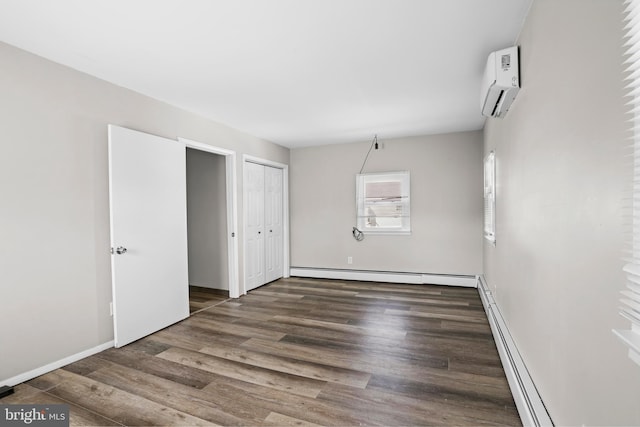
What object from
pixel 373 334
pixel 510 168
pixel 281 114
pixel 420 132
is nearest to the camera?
pixel 510 168

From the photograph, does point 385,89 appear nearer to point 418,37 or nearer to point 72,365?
point 418,37

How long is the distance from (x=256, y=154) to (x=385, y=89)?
2574mm

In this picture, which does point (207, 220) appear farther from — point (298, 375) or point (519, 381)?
point (519, 381)

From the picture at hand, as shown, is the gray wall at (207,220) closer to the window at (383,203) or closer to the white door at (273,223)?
the white door at (273,223)

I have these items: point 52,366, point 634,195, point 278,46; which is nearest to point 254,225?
point 52,366

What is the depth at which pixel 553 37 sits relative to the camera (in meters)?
1.51

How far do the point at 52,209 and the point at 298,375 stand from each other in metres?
2.37

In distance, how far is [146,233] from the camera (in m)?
3.24

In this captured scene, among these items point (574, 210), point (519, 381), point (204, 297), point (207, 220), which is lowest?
point (204, 297)

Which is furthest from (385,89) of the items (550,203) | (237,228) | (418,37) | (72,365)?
(72,365)

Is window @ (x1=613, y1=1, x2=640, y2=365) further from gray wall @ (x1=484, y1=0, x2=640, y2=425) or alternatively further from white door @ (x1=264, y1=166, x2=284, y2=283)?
white door @ (x1=264, y1=166, x2=284, y2=283)

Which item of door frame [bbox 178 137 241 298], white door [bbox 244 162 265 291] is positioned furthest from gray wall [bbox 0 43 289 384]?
white door [bbox 244 162 265 291]

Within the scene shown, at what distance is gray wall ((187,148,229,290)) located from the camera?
492 centimetres

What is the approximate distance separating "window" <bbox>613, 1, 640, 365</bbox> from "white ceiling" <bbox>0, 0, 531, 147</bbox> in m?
1.35
